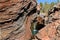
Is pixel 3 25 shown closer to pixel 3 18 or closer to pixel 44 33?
pixel 3 18

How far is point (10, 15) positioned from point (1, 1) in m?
0.37

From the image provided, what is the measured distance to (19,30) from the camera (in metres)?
4.46

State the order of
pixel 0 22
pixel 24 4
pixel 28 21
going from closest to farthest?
pixel 0 22 < pixel 24 4 < pixel 28 21

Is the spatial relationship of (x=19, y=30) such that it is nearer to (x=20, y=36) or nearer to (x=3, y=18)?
(x=20, y=36)

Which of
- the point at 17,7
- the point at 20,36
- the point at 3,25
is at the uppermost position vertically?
the point at 17,7

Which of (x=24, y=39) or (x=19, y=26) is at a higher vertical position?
(x=19, y=26)

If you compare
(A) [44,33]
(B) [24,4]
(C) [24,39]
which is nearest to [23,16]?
(B) [24,4]

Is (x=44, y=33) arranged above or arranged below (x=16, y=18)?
below

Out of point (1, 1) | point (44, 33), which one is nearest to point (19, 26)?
point (1, 1)

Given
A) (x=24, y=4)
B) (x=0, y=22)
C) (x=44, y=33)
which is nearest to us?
(x=0, y=22)

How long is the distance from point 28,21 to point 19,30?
2.74 feet

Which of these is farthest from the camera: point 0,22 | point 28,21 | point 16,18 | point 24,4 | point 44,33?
point 44,33

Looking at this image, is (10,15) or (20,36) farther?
(20,36)

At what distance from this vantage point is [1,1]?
4.17 metres
